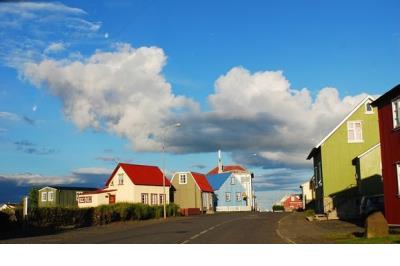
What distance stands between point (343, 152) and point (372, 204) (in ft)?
40.4

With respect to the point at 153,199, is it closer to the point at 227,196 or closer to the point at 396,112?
the point at 227,196

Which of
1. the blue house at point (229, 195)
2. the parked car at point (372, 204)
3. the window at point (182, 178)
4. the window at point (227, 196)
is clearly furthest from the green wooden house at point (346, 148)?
the window at point (227, 196)

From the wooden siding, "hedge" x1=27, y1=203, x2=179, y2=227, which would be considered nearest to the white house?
"hedge" x1=27, y1=203, x2=179, y2=227

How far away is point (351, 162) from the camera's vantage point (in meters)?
45.8

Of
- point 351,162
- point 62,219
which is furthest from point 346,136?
point 62,219

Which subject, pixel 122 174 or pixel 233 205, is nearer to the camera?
pixel 122 174

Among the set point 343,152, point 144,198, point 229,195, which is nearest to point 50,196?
point 144,198

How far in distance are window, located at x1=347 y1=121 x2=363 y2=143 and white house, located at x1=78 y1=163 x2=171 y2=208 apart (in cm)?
3123

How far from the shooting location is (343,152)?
45.9 metres

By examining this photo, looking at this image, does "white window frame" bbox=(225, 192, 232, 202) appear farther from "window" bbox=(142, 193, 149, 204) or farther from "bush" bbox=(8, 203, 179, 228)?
"bush" bbox=(8, 203, 179, 228)

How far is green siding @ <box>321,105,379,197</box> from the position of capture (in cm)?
4556
